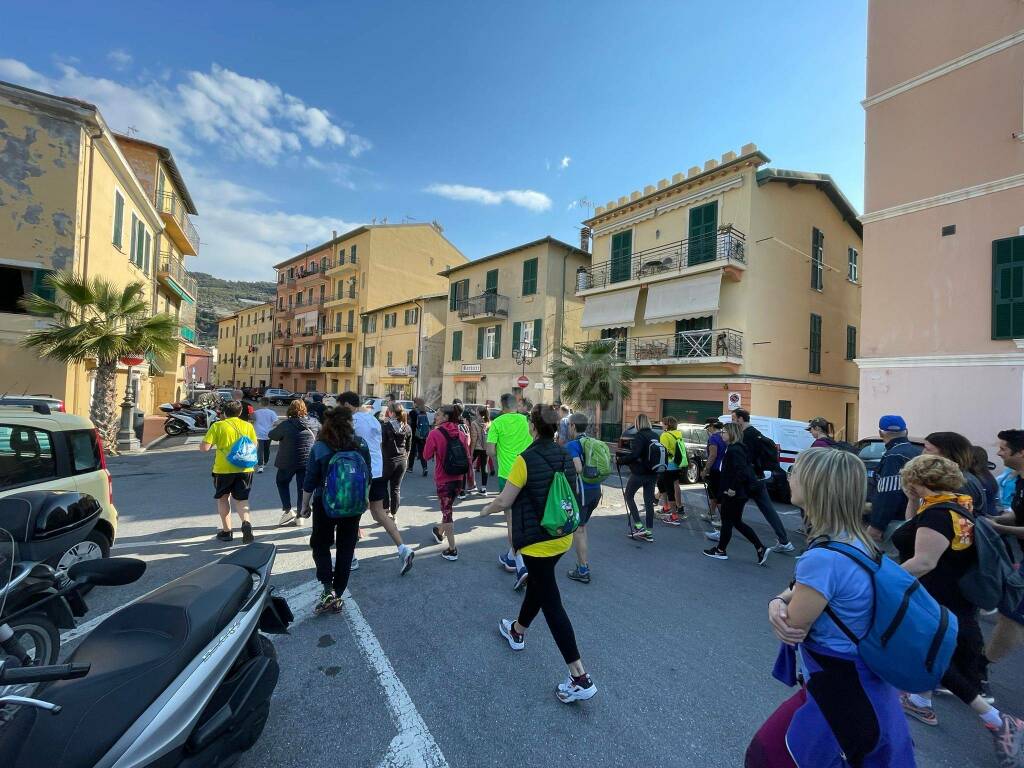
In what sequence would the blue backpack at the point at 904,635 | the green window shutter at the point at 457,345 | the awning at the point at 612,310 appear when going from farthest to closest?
the green window shutter at the point at 457,345 → the awning at the point at 612,310 → the blue backpack at the point at 904,635

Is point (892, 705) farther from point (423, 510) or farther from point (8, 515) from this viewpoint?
point (423, 510)

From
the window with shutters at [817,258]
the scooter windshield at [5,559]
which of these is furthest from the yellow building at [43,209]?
the window with shutters at [817,258]

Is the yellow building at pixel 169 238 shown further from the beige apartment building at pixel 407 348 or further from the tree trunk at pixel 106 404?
the beige apartment building at pixel 407 348

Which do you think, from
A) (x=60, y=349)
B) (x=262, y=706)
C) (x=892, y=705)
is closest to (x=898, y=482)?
(x=892, y=705)

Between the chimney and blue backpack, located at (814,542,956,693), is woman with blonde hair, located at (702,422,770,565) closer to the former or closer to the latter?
blue backpack, located at (814,542,956,693)

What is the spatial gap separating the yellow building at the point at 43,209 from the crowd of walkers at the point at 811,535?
10880 mm

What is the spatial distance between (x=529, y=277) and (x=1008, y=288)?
59.0 feet

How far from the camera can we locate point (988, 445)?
10.1 meters

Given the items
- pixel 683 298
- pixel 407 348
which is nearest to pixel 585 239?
pixel 683 298

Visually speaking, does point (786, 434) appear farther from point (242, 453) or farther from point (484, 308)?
point (484, 308)

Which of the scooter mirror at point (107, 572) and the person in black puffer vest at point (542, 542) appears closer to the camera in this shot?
the scooter mirror at point (107, 572)

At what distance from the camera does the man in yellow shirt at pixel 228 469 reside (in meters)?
5.31

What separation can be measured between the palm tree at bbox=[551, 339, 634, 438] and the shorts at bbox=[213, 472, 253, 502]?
1371 centimetres

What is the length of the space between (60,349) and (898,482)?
15.5 meters
